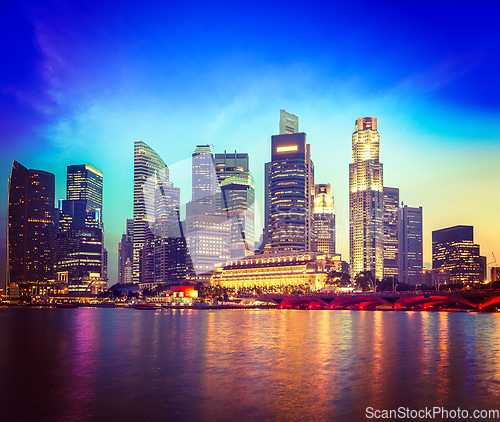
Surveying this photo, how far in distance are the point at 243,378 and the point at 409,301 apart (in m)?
138

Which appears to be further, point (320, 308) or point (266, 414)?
point (320, 308)

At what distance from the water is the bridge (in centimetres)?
8695

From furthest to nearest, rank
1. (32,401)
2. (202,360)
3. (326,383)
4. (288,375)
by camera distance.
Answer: (202,360)
(288,375)
(326,383)
(32,401)

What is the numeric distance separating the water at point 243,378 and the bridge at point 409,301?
8695cm

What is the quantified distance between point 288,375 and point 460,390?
1262cm

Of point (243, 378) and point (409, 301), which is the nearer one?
point (243, 378)

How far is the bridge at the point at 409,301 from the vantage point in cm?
14550

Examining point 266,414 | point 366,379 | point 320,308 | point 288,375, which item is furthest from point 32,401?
point 320,308

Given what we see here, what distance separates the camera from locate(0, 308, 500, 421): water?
28.0 meters

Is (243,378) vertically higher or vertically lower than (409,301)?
higher

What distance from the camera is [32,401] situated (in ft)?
100

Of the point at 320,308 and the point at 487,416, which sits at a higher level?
the point at 487,416

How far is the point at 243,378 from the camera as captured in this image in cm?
3747

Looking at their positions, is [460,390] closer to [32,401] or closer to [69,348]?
[32,401]
